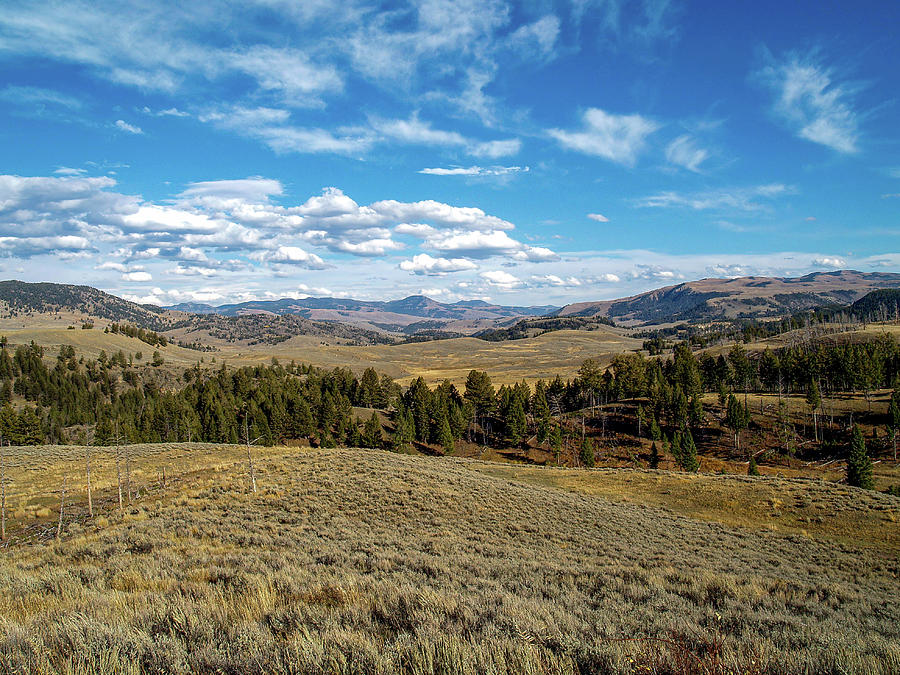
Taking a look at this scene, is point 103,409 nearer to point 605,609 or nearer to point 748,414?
point 605,609

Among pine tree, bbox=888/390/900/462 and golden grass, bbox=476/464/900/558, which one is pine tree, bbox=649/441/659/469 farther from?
pine tree, bbox=888/390/900/462

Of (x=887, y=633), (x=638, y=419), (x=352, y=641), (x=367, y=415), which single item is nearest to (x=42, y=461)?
(x=367, y=415)

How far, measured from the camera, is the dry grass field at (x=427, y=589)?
4973 mm

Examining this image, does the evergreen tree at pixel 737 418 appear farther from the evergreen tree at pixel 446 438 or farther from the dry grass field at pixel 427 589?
the evergreen tree at pixel 446 438

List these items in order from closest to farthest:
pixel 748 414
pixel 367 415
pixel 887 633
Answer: pixel 887 633 → pixel 748 414 → pixel 367 415

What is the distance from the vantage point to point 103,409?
312 feet

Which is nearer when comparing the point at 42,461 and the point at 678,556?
the point at 678,556

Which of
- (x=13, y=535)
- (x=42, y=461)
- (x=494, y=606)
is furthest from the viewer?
(x=42, y=461)

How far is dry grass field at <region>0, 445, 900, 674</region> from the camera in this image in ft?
16.3

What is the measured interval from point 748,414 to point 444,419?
172 ft

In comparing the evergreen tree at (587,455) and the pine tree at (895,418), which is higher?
the pine tree at (895,418)

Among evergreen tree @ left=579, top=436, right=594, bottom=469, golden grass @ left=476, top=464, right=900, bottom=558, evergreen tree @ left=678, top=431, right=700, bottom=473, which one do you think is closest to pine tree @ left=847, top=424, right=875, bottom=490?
golden grass @ left=476, top=464, right=900, bottom=558

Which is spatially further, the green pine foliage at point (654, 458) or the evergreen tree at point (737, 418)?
the evergreen tree at point (737, 418)

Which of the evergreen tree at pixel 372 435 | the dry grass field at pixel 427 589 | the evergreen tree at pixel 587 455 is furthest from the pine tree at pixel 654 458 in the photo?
the evergreen tree at pixel 372 435
